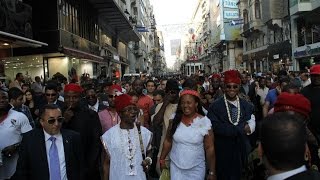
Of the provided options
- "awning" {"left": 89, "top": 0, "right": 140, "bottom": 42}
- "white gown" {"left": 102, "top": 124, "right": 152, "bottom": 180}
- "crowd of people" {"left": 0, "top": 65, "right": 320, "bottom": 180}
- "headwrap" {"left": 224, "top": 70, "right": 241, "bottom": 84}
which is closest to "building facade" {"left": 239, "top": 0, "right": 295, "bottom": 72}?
"awning" {"left": 89, "top": 0, "right": 140, "bottom": 42}

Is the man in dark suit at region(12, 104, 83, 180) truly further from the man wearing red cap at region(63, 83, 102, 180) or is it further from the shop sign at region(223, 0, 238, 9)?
the shop sign at region(223, 0, 238, 9)

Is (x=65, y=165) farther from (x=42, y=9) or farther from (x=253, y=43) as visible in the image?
(x=253, y=43)

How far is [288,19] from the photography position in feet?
132

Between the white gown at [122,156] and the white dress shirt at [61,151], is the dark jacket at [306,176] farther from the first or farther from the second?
the white gown at [122,156]

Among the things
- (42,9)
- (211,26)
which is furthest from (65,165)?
(211,26)

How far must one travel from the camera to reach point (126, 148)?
4.82m

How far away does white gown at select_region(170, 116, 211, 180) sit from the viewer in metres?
4.88

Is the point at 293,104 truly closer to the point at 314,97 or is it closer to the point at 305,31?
the point at 314,97

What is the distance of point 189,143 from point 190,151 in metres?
0.09

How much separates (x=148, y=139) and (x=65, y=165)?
1058 mm

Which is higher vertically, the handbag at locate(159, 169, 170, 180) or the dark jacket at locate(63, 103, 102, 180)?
the dark jacket at locate(63, 103, 102, 180)

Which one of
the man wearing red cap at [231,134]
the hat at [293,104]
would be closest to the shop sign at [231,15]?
the man wearing red cap at [231,134]

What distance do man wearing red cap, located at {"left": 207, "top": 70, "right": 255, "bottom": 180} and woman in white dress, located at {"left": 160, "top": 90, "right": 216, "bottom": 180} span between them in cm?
35

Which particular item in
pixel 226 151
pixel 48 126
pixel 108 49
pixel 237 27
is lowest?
pixel 226 151
